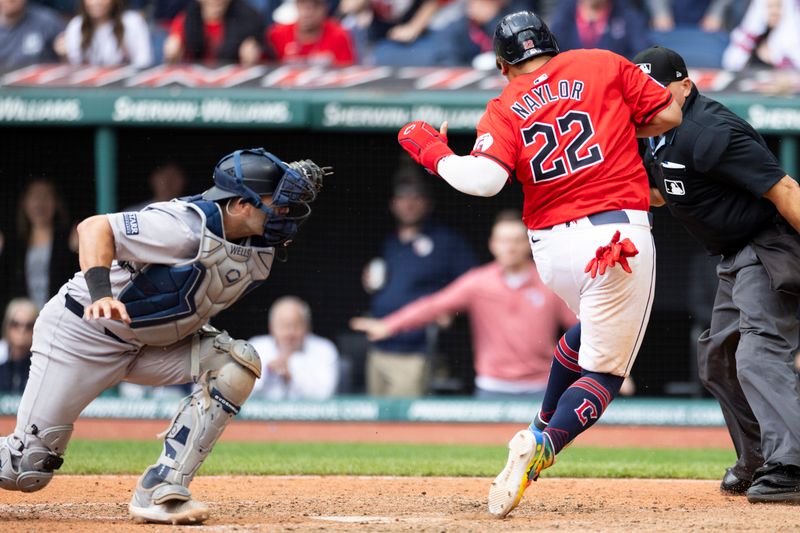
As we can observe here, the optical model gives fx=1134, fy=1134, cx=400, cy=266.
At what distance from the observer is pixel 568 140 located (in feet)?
13.4

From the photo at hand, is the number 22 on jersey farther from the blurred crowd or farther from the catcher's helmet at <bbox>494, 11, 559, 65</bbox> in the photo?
the blurred crowd

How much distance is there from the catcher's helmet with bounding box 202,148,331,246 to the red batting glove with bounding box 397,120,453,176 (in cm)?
41

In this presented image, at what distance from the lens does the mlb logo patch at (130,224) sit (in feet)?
12.5

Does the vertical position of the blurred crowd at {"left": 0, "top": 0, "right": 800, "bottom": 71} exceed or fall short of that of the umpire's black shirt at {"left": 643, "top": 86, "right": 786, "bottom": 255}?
it falls short

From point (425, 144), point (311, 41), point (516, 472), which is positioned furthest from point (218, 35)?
point (516, 472)

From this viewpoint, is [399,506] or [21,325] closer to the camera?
[399,506]

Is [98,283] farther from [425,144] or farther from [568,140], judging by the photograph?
[568,140]

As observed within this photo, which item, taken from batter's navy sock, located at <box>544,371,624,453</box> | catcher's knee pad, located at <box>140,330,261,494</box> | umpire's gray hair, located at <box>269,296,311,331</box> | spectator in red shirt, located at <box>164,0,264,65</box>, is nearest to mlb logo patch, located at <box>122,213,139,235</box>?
catcher's knee pad, located at <box>140,330,261,494</box>

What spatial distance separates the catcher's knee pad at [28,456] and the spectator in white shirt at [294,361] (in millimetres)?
5307

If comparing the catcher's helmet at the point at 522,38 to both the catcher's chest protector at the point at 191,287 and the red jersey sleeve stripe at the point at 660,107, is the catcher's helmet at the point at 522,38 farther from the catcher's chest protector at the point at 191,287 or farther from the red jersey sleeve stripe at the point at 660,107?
the catcher's chest protector at the point at 191,287

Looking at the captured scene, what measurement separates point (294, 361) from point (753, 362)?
18.3 feet

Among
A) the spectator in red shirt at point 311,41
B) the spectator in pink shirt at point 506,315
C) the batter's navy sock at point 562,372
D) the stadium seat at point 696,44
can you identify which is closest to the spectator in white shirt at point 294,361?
the spectator in pink shirt at point 506,315

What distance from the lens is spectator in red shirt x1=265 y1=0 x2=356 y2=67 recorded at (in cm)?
990

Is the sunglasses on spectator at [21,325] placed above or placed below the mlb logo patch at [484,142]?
below
